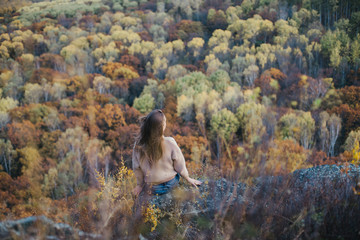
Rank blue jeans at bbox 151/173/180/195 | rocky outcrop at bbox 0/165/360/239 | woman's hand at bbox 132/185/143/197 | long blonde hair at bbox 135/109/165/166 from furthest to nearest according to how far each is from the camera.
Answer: blue jeans at bbox 151/173/180/195, woman's hand at bbox 132/185/143/197, long blonde hair at bbox 135/109/165/166, rocky outcrop at bbox 0/165/360/239

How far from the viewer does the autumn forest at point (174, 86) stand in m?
22.3

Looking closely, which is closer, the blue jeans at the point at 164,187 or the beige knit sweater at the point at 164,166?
the beige knit sweater at the point at 164,166

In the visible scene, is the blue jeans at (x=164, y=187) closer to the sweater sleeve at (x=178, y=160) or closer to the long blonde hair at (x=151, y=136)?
the sweater sleeve at (x=178, y=160)

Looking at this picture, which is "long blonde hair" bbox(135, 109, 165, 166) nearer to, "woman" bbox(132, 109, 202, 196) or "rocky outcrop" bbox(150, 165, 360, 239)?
"woman" bbox(132, 109, 202, 196)

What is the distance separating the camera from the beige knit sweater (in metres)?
3.00

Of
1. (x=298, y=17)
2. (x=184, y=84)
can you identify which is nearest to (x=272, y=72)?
(x=184, y=84)

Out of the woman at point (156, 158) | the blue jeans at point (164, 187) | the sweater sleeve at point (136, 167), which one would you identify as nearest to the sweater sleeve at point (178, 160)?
the woman at point (156, 158)

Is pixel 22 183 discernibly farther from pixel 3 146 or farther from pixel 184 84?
pixel 184 84

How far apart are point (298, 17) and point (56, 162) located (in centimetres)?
4472

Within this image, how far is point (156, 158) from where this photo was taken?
118 inches

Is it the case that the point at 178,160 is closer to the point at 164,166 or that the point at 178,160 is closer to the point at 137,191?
the point at 164,166

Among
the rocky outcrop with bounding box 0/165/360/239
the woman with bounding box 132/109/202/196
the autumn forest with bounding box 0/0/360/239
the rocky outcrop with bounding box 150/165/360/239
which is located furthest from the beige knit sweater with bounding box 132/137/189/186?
the rocky outcrop with bounding box 150/165/360/239

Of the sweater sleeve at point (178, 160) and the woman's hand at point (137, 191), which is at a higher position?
the sweater sleeve at point (178, 160)

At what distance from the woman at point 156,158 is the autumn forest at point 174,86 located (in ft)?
1.04
